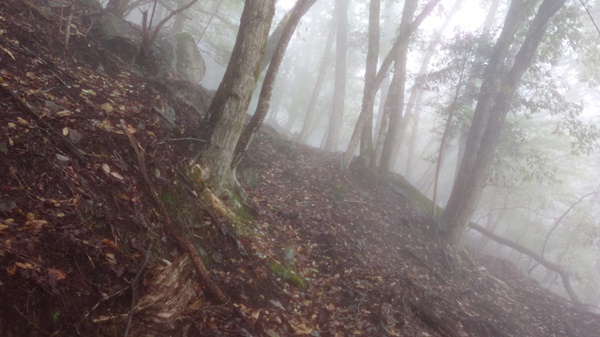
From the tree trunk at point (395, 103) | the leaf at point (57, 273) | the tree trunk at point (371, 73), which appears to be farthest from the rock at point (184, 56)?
the leaf at point (57, 273)

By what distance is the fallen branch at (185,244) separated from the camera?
11.4 ft

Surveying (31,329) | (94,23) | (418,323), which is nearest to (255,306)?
(31,329)

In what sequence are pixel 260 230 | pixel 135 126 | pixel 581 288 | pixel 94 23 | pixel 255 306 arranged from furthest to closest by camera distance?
pixel 581 288 → pixel 94 23 → pixel 260 230 → pixel 135 126 → pixel 255 306

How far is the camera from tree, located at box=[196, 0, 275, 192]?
456 cm

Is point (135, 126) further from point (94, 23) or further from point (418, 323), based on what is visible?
point (418, 323)

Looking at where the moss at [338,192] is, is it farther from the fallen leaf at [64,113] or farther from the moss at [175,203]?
the fallen leaf at [64,113]

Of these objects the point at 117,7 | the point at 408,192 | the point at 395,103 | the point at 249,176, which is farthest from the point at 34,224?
the point at 395,103

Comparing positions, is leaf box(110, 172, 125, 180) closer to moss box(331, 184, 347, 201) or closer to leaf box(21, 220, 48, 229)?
leaf box(21, 220, 48, 229)

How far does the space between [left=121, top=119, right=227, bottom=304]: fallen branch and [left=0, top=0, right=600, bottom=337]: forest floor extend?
7 cm

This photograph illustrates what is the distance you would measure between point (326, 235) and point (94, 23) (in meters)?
6.14

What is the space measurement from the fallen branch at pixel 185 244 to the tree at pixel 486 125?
26.9ft

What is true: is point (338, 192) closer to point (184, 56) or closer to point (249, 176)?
point (249, 176)

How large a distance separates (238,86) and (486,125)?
8141 millimetres

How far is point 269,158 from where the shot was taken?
9.27 m
